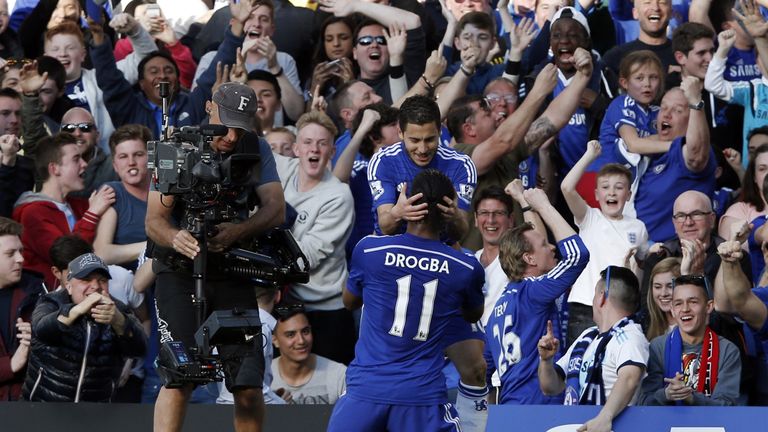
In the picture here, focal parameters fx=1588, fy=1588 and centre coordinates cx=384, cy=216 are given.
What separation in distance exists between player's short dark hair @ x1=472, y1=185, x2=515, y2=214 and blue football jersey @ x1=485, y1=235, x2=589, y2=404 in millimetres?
1664

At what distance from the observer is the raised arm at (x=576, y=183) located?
496 inches

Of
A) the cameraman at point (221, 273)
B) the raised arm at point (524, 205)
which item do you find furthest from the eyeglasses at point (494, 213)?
the cameraman at point (221, 273)

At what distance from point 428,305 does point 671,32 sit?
708 cm

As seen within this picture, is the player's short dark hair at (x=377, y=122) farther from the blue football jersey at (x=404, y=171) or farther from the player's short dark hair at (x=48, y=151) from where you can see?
the player's short dark hair at (x=48, y=151)

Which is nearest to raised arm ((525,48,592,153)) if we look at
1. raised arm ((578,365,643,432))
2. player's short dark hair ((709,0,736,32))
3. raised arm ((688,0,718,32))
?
raised arm ((688,0,718,32))

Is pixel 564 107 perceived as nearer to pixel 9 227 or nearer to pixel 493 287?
pixel 493 287

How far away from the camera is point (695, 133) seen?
12.8m

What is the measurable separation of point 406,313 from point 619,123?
500cm

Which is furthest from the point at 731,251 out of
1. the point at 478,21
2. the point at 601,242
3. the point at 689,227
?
the point at 478,21

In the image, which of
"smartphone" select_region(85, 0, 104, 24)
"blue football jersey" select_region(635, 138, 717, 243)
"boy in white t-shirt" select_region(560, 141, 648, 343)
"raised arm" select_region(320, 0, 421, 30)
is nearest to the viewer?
"boy in white t-shirt" select_region(560, 141, 648, 343)

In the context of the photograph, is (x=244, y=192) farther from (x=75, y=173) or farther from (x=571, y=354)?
(x=75, y=173)

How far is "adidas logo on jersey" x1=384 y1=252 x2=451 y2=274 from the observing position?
9.17 metres

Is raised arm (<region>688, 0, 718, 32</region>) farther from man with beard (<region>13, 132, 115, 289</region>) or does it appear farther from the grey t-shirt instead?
man with beard (<region>13, 132, 115, 289</region>)

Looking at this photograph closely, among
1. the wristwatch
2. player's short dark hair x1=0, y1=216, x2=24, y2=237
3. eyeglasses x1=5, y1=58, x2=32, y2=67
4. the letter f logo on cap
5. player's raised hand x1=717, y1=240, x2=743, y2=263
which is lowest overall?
player's short dark hair x1=0, y1=216, x2=24, y2=237
